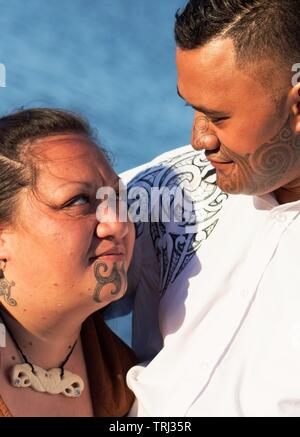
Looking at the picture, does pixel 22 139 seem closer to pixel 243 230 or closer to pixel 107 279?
pixel 107 279

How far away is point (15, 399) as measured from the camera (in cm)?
222

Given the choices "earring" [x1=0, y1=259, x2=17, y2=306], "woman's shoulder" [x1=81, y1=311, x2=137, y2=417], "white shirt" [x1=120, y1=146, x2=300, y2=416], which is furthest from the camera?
"woman's shoulder" [x1=81, y1=311, x2=137, y2=417]

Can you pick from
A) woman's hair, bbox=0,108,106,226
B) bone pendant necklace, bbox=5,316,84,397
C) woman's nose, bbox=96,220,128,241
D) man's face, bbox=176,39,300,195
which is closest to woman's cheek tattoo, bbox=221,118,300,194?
man's face, bbox=176,39,300,195

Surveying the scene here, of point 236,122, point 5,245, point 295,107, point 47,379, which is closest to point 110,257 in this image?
point 5,245

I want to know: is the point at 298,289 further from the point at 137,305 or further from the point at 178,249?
the point at 137,305

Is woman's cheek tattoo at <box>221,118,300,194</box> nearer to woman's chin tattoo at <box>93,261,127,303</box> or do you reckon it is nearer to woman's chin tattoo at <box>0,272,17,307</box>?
woman's chin tattoo at <box>93,261,127,303</box>

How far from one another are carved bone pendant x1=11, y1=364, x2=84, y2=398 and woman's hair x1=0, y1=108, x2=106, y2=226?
448 millimetres

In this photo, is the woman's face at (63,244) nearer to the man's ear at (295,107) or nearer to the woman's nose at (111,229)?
the woman's nose at (111,229)

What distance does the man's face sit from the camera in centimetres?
224

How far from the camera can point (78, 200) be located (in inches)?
88.4

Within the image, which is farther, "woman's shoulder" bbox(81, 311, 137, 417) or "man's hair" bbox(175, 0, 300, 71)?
"woman's shoulder" bbox(81, 311, 137, 417)

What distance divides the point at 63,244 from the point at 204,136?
540mm

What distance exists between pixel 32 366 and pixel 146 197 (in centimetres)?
80
